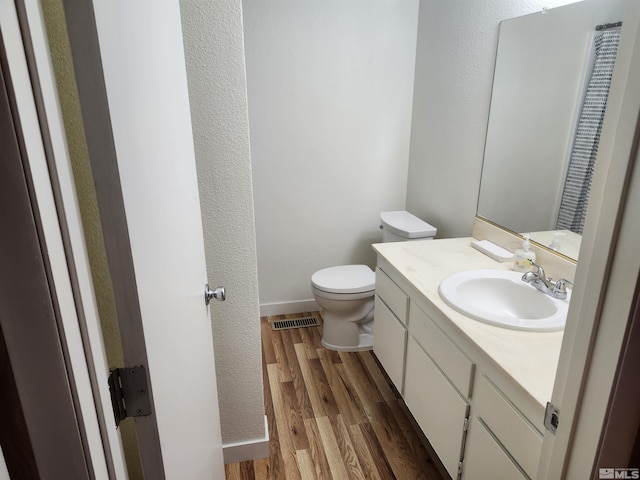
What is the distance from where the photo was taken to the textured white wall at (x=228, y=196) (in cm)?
127

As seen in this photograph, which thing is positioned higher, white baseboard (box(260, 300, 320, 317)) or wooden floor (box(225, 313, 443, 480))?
white baseboard (box(260, 300, 320, 317))

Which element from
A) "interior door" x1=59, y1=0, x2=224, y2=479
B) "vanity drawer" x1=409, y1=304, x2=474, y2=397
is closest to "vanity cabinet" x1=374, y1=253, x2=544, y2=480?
"vanity drawer" x1=409, y1=304, x2=474, y2=397

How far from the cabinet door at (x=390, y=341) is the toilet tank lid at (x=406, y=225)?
0.56 metres

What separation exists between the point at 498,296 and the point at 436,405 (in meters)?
0.53

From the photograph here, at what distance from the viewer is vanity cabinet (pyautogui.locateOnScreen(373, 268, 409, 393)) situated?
1.84 meters

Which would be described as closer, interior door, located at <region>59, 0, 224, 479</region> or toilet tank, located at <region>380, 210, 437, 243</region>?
interior door, located at <region>59, 0, 224, 479</region>

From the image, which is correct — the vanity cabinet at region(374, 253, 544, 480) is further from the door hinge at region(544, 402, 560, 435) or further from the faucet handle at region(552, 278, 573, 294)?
the faucet handle at region(552, 278, 573, 294)

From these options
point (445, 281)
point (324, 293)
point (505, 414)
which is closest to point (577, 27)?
point (445, 281)

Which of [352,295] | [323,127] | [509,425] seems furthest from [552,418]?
[323,127]

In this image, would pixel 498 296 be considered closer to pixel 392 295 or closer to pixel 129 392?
pixel 392 295

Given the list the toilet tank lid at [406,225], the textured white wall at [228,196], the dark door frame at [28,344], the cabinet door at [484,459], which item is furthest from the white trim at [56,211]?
the toilet tank lid at [406,225]

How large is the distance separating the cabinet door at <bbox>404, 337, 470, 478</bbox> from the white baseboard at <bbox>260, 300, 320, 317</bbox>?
1.40 metres

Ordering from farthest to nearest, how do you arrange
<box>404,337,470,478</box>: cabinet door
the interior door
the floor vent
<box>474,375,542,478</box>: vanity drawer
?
the floor vent < <box>404,337,470,478</box>: cabinet door < <box>474,375,542,478</box>: vanity drawer < the interior door

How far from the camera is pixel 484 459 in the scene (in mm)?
1253
